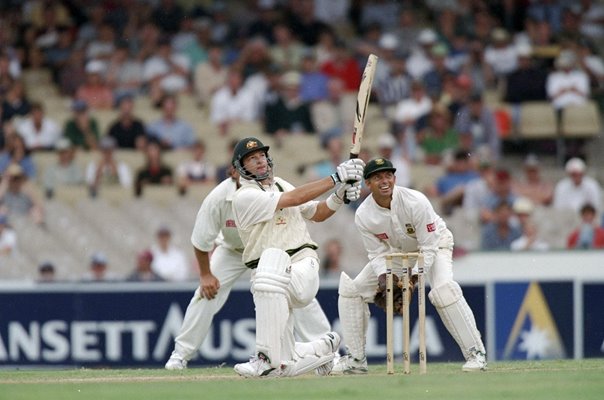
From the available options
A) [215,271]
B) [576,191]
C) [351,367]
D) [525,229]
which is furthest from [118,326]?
[576,191]

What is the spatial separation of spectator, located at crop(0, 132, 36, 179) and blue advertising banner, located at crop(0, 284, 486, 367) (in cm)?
329

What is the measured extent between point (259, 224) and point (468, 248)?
566 centimetres

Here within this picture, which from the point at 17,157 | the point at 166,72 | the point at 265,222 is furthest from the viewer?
the point at 166,72

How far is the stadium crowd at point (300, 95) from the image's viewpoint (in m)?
16.7

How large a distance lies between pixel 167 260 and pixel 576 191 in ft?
14.9

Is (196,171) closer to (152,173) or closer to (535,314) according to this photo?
(152,173)

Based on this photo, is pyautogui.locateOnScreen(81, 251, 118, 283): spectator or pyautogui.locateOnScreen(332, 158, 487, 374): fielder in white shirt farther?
pyautogui.locateOnScreen(81, 251, 118, 283): spectator

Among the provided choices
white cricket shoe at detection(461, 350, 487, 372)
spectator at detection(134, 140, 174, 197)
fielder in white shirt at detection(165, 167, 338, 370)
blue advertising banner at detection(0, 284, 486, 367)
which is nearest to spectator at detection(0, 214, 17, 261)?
spectator at detection(134, 140, 174, 197)

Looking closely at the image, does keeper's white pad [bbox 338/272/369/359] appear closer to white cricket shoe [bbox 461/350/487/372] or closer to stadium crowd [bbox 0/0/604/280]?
white cricket shoe [bbox 461/350/487/372]

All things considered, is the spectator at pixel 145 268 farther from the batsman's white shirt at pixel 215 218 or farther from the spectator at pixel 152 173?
the batsman's white shirt at pixel 215 218

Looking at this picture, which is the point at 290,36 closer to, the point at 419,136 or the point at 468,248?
the point at 419,136

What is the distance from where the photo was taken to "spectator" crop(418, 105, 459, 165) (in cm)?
1764

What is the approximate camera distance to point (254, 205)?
9.95 metres

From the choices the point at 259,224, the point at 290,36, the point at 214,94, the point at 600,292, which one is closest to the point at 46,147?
the point at 214,94
